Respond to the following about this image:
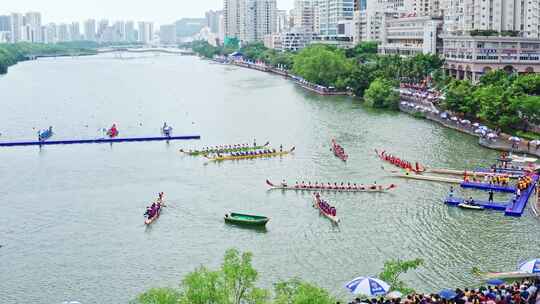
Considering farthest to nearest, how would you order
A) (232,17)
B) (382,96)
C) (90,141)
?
(232,17) < (382,96) < (90,141)

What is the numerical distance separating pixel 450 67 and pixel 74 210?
40.1 m

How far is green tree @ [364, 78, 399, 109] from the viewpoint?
48031 millimetres

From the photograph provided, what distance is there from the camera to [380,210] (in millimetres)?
23453

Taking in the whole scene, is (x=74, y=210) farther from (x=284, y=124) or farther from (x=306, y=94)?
Result: (x=306, y=94)

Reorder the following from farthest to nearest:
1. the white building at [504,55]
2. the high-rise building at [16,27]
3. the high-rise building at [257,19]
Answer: the high-rise building at [16,27] → the high-rise building at [257,19] → the white building at [504,55]

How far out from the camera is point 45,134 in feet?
122

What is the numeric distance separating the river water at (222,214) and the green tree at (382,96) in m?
5.41

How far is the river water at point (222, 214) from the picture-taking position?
18.2 meters

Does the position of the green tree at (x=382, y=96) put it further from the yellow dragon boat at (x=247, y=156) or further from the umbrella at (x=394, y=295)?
the umbrella at (x=394, y=295)

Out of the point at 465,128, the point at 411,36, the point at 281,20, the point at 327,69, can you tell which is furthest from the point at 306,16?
the point at 465,128

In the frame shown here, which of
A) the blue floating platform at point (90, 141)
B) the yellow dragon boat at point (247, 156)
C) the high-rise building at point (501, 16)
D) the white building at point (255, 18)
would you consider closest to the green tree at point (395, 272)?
the yellow dragon boat at point (247, 156)

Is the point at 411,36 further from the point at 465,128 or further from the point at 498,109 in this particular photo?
the point at 498,109

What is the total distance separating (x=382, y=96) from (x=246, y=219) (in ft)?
94.2

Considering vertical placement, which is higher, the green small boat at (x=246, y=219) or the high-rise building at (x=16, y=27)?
the high-rise building at (x=16, y=27)
